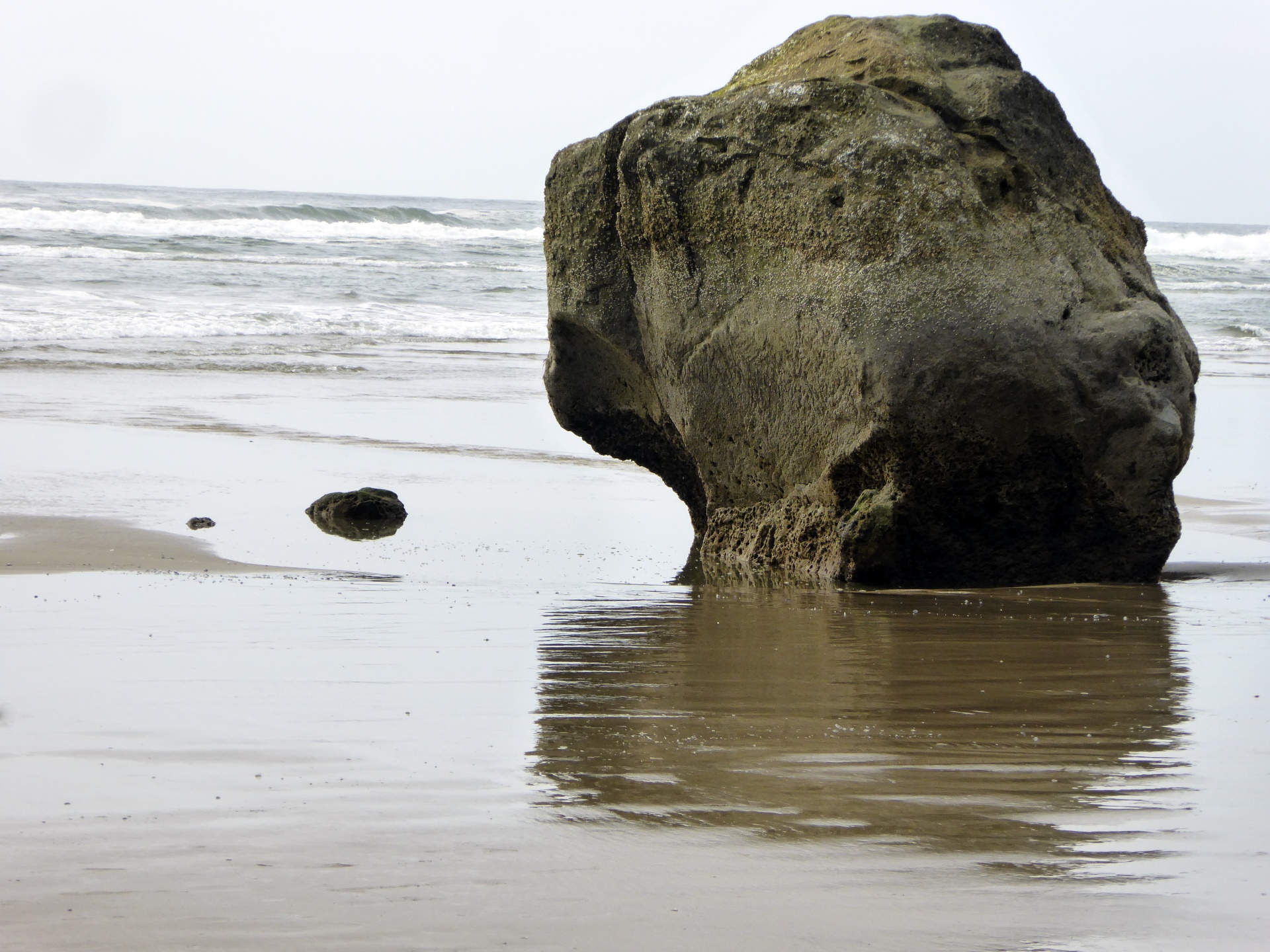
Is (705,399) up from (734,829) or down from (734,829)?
up

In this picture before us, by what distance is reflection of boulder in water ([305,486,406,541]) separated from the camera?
625cm

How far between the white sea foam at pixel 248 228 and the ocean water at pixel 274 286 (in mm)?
94

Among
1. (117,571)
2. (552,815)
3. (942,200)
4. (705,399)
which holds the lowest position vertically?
(117,571)

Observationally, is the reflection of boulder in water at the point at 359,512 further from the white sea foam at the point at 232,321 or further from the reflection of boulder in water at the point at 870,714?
the white sea foam at the point at 232,321

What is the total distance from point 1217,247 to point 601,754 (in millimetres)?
54983

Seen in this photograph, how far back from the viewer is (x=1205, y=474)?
8.19 m

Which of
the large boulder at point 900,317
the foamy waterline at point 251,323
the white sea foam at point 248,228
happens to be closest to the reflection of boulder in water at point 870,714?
the large boulder at point 900,317

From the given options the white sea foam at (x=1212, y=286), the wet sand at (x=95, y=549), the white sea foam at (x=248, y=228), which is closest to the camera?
the wet sand at (x=95, y=549)

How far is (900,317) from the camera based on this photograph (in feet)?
15.1

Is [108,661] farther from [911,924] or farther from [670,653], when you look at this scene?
[911,924]

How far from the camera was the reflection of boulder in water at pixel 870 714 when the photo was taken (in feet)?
7.98

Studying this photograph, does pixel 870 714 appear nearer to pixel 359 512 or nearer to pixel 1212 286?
pixel 359 512

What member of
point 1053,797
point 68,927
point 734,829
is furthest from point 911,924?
point 68,927

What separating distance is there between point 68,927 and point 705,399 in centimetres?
374
